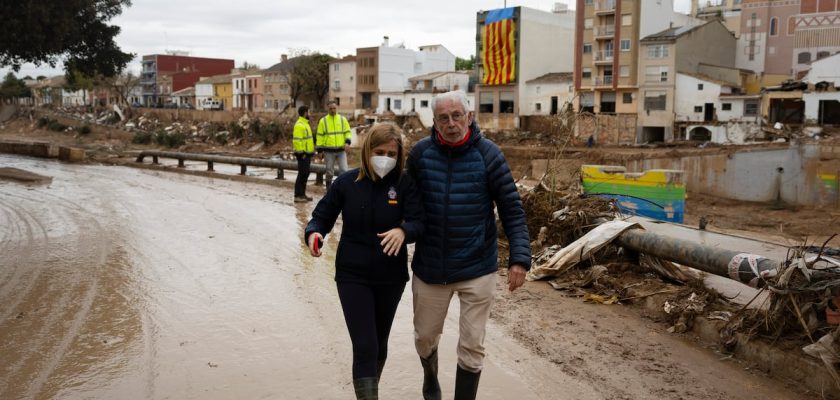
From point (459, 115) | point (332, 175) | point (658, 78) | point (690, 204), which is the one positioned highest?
point (658, 78)

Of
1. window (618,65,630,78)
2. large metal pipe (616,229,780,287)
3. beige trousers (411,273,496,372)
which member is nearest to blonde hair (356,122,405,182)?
beige trousers (411,273,496,372)

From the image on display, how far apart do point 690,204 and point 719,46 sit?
100 feet

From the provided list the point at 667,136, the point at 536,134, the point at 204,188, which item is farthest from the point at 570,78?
the point at 204,188

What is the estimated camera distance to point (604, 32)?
5616cm

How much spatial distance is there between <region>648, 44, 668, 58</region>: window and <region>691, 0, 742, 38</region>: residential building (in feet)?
55.1

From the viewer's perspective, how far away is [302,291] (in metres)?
7.21

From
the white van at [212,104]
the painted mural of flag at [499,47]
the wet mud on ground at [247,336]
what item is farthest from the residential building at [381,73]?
the wet mud on ground at [247,336]

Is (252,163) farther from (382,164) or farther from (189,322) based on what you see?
(382,164)

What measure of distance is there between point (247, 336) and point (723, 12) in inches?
3068

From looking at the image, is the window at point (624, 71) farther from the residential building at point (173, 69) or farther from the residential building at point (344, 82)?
the residential building at point (173, 69)

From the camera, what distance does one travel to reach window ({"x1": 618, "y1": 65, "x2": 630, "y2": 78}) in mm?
54375

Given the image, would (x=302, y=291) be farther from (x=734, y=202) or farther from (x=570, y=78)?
(x=570, y=78)

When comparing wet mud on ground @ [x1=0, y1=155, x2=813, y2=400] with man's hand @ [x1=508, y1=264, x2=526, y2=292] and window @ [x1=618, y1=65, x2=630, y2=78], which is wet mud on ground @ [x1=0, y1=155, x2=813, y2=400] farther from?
window @ [x1=618, y1=65, x2=630, y2=78]

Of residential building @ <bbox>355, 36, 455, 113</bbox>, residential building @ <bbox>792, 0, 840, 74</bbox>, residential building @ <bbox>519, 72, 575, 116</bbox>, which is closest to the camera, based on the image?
residential building @ <bbox>792, 0, 840, 74</bbox>
